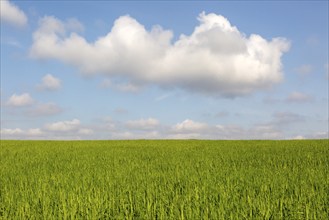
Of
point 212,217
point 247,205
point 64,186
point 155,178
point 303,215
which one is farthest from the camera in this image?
point 155,178

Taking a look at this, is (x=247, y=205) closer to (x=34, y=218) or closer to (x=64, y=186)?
(x=34, y=218)

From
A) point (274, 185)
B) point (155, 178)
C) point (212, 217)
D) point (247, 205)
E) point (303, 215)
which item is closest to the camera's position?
point (212, 217)

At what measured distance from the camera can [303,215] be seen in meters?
6.06

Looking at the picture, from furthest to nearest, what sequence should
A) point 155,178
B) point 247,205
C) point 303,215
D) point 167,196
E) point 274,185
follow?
point 155,178
point 274,185
point 167,196
point 247,205
point 303,215

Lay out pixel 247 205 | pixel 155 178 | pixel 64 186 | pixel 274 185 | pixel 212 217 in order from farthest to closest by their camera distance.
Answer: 1. pixel 155 178
2. pixel 64 186
3. pixel 274 185
4. pixel 247 205
5. pixel 212 217

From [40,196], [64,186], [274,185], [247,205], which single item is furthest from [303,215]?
[64,186]

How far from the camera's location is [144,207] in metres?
6.57

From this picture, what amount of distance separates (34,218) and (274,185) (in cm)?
512

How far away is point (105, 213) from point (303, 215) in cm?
334

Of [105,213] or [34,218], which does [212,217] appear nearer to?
[105,213]

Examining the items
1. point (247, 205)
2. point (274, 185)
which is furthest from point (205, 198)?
point (274, 185)

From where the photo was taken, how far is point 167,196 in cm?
741

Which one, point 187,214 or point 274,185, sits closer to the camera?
point 187,214

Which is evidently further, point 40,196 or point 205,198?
point 40,196
